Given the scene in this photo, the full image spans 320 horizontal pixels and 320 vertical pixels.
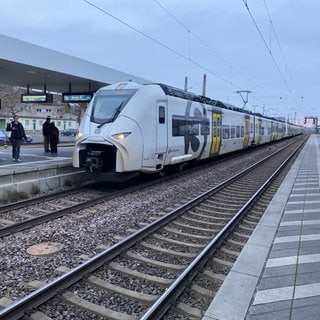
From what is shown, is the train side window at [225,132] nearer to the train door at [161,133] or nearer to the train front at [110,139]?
the train door at [161,133]

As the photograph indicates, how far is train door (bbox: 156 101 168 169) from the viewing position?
12070 millimetres

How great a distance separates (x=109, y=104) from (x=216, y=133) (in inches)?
339

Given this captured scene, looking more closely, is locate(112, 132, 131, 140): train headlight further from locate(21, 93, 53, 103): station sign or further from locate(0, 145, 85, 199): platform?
locate(21, 93, 53, 103): station sign

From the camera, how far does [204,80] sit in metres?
39.1

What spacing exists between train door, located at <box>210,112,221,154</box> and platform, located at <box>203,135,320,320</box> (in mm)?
10464

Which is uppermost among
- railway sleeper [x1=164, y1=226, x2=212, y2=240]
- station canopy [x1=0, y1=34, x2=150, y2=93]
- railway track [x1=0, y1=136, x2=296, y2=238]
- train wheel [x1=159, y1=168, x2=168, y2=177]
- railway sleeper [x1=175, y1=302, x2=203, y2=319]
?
station canopy [x1=0, y1=34, x2=150, y2=93]

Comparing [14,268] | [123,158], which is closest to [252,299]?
[14,268]

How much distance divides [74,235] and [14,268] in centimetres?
162

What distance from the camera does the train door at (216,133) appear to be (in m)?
18.5

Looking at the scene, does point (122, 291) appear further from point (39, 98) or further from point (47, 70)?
point (39, 98)

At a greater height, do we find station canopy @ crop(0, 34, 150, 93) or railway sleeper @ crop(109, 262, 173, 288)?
station canopy @ crop(0, 34, 150, 93)

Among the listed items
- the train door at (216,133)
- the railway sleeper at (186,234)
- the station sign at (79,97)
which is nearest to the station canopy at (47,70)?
the station sign at (79,97)

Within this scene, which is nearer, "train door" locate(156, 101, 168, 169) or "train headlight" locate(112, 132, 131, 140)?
"train headlight" locate(112, 132, 131, 140)

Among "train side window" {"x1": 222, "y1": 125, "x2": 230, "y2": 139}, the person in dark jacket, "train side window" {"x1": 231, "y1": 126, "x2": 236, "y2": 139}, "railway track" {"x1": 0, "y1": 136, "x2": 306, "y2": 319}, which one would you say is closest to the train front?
the person in dark jacket
